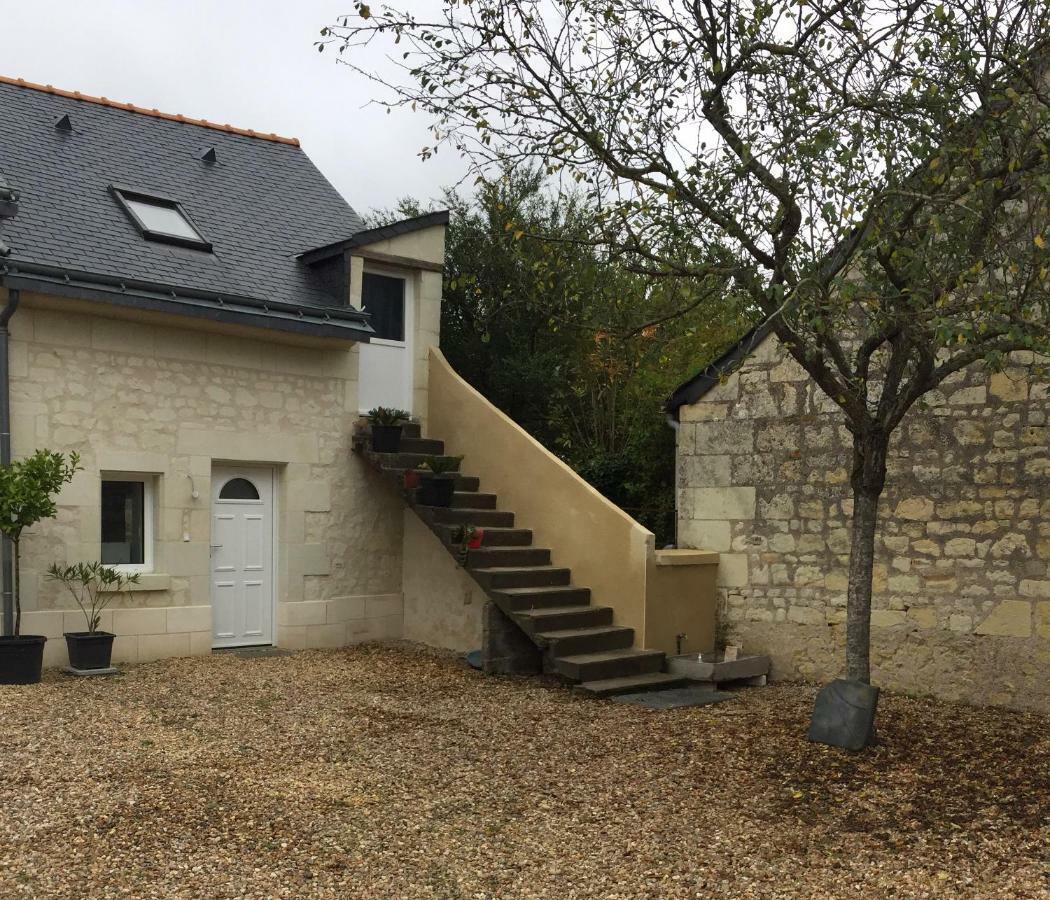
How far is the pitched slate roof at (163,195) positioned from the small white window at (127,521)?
5.75 ft

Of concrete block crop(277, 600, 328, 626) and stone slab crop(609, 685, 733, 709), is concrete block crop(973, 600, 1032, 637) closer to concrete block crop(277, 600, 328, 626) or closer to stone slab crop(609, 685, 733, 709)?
stone slab crop(609, 685, 733, 709)

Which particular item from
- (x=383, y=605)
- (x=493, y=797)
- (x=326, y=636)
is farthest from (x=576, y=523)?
(x=493, y=797)

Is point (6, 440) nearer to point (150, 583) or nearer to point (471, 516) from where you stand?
point (150, 583)

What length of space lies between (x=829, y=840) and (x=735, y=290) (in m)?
3.09

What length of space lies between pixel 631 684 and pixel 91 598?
174 inches

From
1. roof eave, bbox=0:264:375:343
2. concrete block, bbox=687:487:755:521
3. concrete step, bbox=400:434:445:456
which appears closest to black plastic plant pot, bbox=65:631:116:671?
roof eave, bbox=0:264:375:343

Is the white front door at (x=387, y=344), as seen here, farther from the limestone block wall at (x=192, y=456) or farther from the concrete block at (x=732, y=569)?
the concrete block at (x=732, y=569)

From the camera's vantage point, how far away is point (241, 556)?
33.5 ft

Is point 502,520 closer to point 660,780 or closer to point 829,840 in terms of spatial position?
point 660,780

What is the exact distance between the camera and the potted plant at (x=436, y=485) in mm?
9891

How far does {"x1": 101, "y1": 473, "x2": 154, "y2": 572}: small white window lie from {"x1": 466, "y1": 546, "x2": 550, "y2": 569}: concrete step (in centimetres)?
283

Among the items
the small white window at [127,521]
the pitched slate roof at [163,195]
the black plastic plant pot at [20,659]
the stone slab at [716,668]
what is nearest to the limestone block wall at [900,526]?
the stone slab at [716,668]

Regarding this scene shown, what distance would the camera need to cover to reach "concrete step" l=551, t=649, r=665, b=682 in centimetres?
842

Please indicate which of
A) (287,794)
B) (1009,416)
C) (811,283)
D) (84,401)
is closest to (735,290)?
(811,283)
